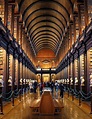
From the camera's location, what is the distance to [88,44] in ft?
56.3

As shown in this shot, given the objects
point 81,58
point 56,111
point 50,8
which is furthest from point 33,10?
point 56,111

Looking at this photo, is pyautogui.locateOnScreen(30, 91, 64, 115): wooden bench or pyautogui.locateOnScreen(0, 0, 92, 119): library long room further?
pyautogui.locateOnScreen(0, 0, 92, 119): library long room

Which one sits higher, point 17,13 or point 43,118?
point 17,13

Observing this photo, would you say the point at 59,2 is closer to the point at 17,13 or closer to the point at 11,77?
the point at 17,13

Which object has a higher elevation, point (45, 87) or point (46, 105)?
point (45, 87)

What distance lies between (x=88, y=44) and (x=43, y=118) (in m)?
8.20

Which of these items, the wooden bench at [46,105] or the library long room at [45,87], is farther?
the library long room at [45,87]

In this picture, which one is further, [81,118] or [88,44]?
[88,44]

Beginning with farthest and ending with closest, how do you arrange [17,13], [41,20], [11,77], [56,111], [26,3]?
[41,20] → [26,3] → [17,13] → [11,77] → [56,111]

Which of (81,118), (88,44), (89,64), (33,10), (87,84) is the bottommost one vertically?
(81,118)

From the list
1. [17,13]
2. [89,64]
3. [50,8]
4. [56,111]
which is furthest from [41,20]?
[56,111]

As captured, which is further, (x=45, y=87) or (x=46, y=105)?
(x=45, y=87)

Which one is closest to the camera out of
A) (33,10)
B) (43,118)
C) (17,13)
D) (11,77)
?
(43,118)

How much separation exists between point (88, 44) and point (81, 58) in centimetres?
424
